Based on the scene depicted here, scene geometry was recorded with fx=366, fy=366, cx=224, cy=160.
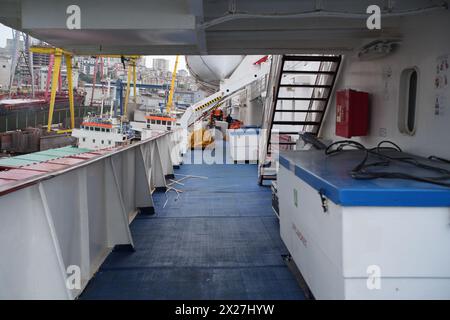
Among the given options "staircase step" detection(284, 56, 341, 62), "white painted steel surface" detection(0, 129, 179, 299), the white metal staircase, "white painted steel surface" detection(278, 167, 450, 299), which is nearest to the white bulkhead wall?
"staircase step" detection(284, 56, 341, 62)

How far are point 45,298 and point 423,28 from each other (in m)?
3.95

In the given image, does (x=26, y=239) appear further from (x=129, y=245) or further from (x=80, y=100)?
(x=80, y=100)

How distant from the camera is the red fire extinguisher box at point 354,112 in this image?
457 centimetres

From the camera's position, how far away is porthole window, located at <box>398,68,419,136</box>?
3850mm

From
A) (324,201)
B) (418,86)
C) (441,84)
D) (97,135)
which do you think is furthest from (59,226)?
(97,135)

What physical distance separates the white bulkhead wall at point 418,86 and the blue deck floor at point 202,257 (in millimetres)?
1775

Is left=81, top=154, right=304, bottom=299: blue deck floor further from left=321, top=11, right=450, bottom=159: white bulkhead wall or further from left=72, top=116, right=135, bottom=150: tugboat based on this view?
left=72, top=116, right=135, bottom=150: tugboat

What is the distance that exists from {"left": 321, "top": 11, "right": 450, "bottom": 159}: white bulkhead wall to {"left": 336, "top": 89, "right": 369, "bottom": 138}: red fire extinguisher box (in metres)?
0.09

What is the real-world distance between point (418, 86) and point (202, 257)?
Result: 9.18 feet

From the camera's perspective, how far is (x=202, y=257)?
396 cm

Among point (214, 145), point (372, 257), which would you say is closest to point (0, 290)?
point (372, 257)

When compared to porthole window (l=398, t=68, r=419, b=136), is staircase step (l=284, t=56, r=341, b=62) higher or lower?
higher

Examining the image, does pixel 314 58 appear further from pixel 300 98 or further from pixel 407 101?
pixel 407 101

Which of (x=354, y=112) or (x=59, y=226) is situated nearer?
(x=59, y=226)
